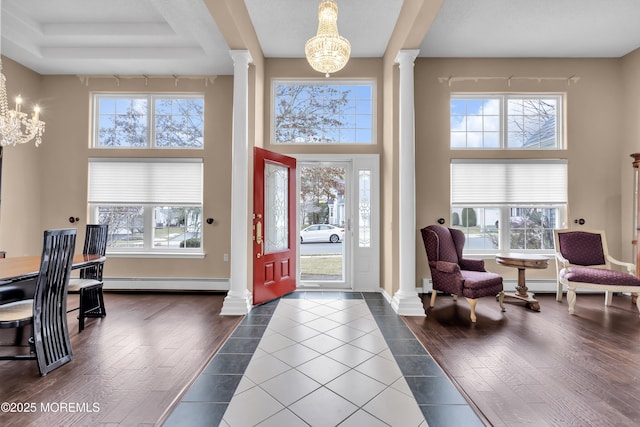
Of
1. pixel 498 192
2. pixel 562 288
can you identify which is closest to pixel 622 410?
pixel 562 288

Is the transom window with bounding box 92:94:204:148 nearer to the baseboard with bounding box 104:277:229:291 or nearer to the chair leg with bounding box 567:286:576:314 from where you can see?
the baseboard with bounding box 104:277:229:291

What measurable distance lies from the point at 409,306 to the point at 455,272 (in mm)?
696

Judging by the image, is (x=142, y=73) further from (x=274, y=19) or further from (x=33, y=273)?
(x=33, y=273)

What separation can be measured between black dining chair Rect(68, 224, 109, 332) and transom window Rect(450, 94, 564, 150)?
5.12 meters

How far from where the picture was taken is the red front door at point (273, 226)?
12.9ft

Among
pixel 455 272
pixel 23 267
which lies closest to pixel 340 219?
pixel 455 272

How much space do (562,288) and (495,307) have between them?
4.20ft

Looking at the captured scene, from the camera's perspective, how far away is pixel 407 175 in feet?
12.2

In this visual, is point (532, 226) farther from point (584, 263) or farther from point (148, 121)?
point (148, 121)

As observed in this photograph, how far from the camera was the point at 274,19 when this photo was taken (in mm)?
3748

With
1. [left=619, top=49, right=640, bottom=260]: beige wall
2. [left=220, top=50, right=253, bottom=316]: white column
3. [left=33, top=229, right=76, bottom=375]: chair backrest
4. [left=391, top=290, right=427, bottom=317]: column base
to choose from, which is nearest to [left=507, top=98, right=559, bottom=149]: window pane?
[left=619, top=49, right=640, bottom=260]: beige wall

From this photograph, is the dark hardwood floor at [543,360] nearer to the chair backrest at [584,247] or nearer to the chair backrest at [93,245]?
the chair backrest at [584,247]

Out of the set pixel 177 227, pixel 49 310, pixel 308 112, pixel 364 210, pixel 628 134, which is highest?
pixel 308 112

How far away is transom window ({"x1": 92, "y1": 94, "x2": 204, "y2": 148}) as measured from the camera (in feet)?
16.0
